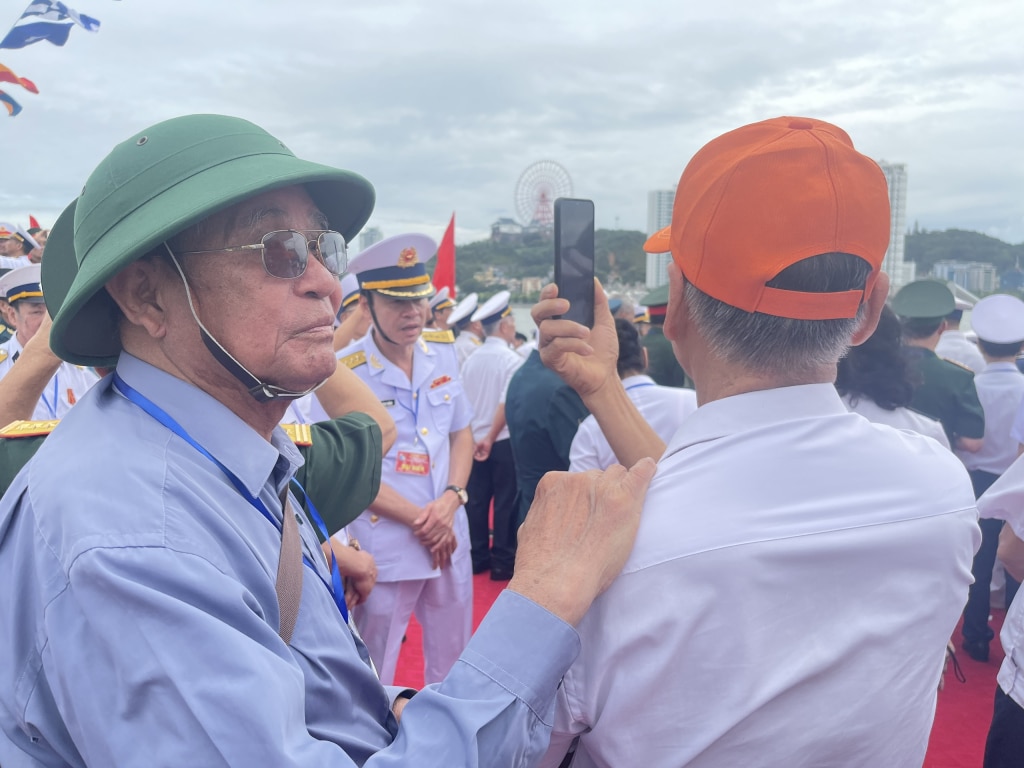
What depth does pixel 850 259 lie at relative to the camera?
1.24 m

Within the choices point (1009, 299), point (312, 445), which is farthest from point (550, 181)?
point (312, 445)

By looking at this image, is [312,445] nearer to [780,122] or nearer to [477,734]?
[477,734]

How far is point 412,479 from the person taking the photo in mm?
3758

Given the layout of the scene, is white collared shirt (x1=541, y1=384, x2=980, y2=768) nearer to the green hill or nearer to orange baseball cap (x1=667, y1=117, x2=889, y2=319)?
orange baseball cap (x1=667, y1=117, x2=889, y2=319)

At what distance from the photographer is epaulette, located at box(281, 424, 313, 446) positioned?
1.89 meters

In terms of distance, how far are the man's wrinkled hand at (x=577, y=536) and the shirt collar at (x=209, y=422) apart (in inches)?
18.4

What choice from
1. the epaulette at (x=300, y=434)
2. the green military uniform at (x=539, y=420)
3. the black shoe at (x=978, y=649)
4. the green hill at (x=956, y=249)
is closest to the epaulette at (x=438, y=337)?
the green military uniform at (x=539, y=420)

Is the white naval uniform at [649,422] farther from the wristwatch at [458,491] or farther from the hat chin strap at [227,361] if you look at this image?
the hat chin strap at [227,361]

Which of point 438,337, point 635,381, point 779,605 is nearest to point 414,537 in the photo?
point 635,381

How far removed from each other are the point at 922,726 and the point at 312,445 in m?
1.50

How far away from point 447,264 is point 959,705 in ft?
31.7

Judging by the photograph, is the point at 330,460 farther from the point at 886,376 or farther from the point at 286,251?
the point at 886,376

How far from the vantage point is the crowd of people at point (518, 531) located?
0.93 meters

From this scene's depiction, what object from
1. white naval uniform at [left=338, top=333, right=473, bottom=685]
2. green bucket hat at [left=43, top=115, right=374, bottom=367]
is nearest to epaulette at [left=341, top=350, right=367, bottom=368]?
white naval uniform at [left=338, top=333, right=473, bottom=685]
